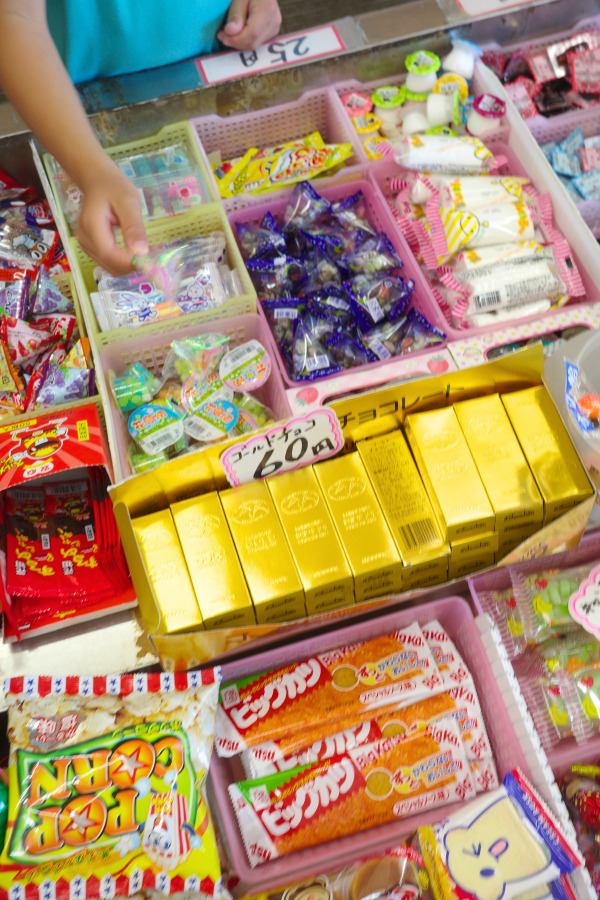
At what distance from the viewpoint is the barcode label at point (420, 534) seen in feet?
5.23

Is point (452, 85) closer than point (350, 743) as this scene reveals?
No

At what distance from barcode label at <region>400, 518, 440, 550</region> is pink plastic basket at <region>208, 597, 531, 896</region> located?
0.22m

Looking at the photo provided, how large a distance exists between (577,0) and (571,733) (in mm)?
2706

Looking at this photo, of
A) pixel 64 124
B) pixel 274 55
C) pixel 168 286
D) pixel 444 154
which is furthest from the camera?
pixel 274 55

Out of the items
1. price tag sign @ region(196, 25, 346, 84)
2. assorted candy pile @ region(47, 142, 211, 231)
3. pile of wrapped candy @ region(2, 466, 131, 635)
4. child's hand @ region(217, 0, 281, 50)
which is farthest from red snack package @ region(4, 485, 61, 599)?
child's hand @ region(217, 0, 281, 50)

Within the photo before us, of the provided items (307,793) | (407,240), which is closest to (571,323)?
(407,240)

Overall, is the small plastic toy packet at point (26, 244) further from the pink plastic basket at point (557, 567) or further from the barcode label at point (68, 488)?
the pink plastic basket at point (557, 567)

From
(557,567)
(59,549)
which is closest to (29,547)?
(59,549)

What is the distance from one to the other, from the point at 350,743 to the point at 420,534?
528 millimetres

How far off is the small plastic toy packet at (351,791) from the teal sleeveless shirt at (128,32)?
237cm

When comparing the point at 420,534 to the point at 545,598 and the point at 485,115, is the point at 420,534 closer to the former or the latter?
the point at 545,598

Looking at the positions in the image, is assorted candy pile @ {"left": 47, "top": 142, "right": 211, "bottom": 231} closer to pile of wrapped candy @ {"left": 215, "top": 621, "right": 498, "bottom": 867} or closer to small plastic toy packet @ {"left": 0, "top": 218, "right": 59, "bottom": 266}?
small plastic toy packet @ {"left": 0, "top": 218, "right": 59, "bottom": 266}

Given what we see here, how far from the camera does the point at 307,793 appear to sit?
1.55 metres

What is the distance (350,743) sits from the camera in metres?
1.59
